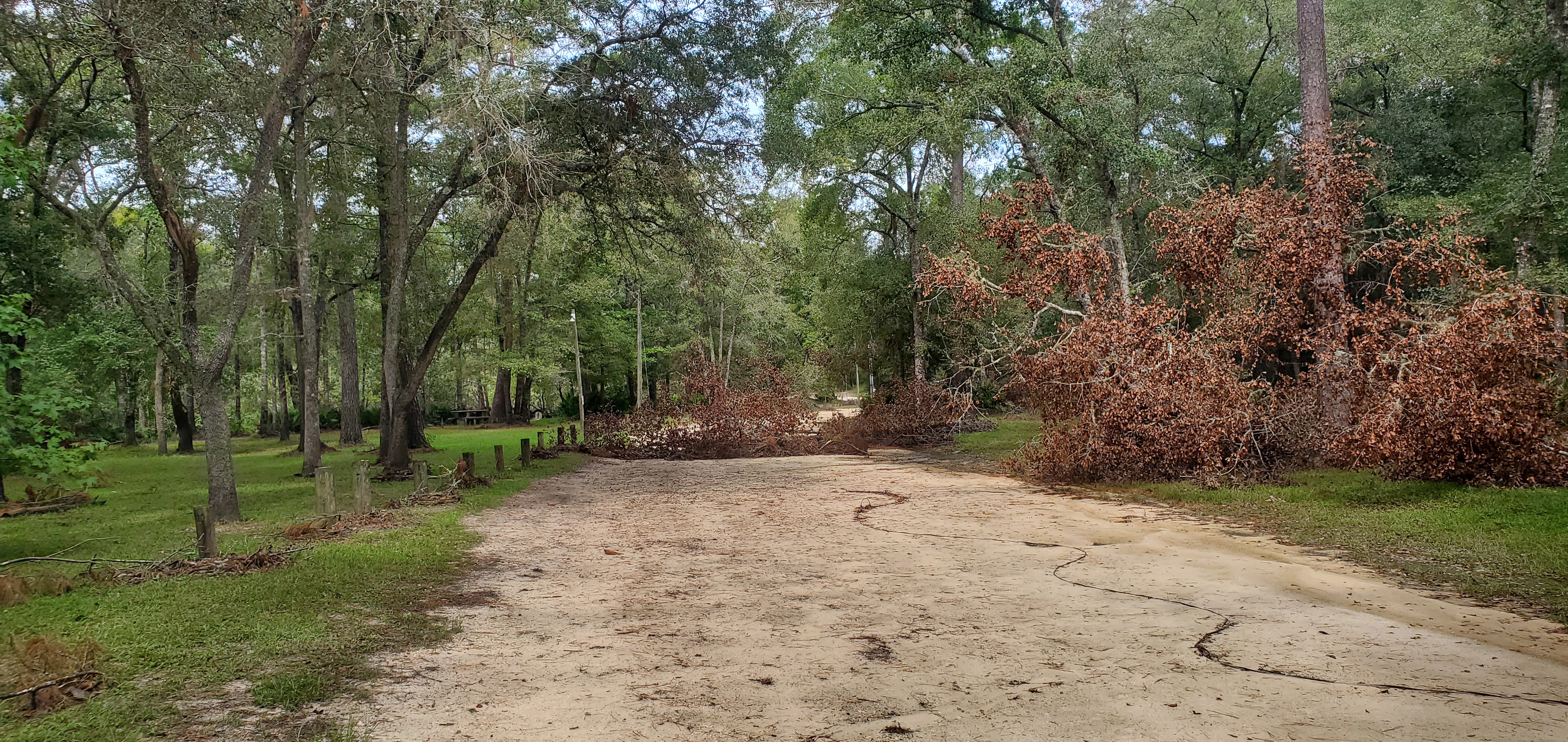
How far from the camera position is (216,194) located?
1911cm

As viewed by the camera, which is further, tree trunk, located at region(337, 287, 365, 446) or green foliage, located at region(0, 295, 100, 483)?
tree trunk, located at region(337, 287, 365, 446)

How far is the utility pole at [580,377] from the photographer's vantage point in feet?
74.7

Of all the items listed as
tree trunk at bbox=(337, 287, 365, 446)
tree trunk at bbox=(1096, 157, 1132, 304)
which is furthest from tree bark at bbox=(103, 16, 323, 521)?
tree trunk at bbox=(1096, 157, 1132, 304)

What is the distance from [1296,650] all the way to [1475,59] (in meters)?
16.8

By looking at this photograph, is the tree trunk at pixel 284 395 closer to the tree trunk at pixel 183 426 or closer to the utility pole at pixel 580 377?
the tree trunk at pixel 183 426

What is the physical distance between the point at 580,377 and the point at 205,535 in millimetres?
17418

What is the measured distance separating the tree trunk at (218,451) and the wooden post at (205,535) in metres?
2.43

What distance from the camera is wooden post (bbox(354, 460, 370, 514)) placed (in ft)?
33.5

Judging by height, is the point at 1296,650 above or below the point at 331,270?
below

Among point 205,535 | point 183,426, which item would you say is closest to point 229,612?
point 205,535

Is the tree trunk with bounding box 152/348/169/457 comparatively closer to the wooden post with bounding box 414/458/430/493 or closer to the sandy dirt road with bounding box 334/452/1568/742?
the wooden post with bounding box 414/458/430/493

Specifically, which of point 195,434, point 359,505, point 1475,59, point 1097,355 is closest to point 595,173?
point 359,505

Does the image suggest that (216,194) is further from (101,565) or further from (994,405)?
(994,405)

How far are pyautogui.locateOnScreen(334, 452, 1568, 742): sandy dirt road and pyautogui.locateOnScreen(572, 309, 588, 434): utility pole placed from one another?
46.5ft
